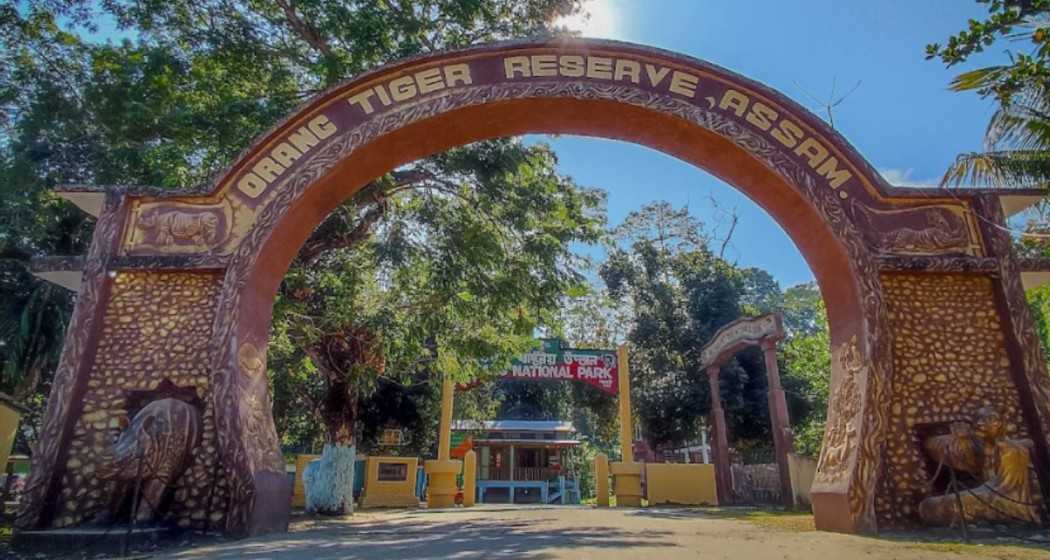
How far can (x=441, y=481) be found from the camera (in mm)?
12883

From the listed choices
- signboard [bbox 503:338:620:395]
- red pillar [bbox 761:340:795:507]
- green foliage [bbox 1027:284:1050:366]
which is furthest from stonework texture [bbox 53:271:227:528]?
green foliage [bbox 1027:284:1050:366]

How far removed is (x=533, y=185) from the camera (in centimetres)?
815

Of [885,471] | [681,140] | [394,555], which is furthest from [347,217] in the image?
[885,471]

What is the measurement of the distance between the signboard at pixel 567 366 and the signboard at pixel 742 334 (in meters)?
2.77

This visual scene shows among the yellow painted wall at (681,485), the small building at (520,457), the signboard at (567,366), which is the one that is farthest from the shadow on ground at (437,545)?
the small building at (520,457)

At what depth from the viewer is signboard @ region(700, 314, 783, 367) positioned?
401 inches

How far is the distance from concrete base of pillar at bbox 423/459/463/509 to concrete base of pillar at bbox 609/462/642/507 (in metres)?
3.74

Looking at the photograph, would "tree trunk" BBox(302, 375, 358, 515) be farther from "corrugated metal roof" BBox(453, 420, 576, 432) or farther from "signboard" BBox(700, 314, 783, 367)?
"corrugated metal roof" BBox(453, 420, 576, 432)

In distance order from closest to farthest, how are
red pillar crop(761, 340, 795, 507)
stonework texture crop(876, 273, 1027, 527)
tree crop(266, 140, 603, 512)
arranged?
stonework texture crop(876, 273, 1027, 527)
tree crop(266, 140, 603, 512)
red pillar crop(761, 340, 795, 507)

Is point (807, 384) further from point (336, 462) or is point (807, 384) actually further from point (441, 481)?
point (336, 462)

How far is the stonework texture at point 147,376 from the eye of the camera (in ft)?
14.4

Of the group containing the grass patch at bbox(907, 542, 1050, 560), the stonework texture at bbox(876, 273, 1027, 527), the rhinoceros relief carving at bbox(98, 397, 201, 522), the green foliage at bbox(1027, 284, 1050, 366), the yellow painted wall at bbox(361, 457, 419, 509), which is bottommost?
the yellow painted wall at bbox(361, 457, 419, 509)

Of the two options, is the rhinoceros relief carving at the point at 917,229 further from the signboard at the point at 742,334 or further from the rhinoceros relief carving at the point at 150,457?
the rhinoceros relief carving at the point at 150,457

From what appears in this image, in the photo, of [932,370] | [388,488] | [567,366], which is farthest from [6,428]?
[567,366]
